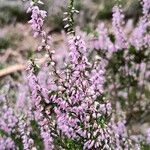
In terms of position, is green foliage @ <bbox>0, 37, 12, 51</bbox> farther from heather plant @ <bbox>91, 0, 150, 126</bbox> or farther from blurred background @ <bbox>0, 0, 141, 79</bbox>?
heather plant @ <bbox>91, 0, 150, 126</bbox>

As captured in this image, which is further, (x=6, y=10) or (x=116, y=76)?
(x=6, y=10)

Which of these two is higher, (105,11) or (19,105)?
(105,11)

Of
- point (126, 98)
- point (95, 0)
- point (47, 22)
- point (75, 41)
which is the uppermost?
point (95, 0)

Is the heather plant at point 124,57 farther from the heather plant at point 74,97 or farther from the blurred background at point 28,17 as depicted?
the blurred background at point 28,17

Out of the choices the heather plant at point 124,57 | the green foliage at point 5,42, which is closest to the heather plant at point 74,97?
the heather plant at point 124,57

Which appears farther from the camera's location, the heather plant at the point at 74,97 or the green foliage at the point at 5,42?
the green foliage at the point at 5,42

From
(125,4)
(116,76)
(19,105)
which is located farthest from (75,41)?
(125,4)

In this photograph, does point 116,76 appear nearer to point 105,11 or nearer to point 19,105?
point 19,105

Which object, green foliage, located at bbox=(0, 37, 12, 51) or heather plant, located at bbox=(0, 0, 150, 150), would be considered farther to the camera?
green foliage, located at bbox=(0, 37, 12, 51)

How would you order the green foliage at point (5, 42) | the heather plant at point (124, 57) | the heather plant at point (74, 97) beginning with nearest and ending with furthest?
the heather plant at point (74, 97) < the heather plant at point (124, 57) < the green foliage at point (5, 42)

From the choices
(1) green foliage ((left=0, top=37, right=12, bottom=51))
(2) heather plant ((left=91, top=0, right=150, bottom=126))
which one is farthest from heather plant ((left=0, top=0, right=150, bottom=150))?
(1) green foliage ((left=0, top=37, right=12, bottom=51))

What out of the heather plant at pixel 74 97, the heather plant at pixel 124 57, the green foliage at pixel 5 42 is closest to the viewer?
the heather plant at pixel 74 97
